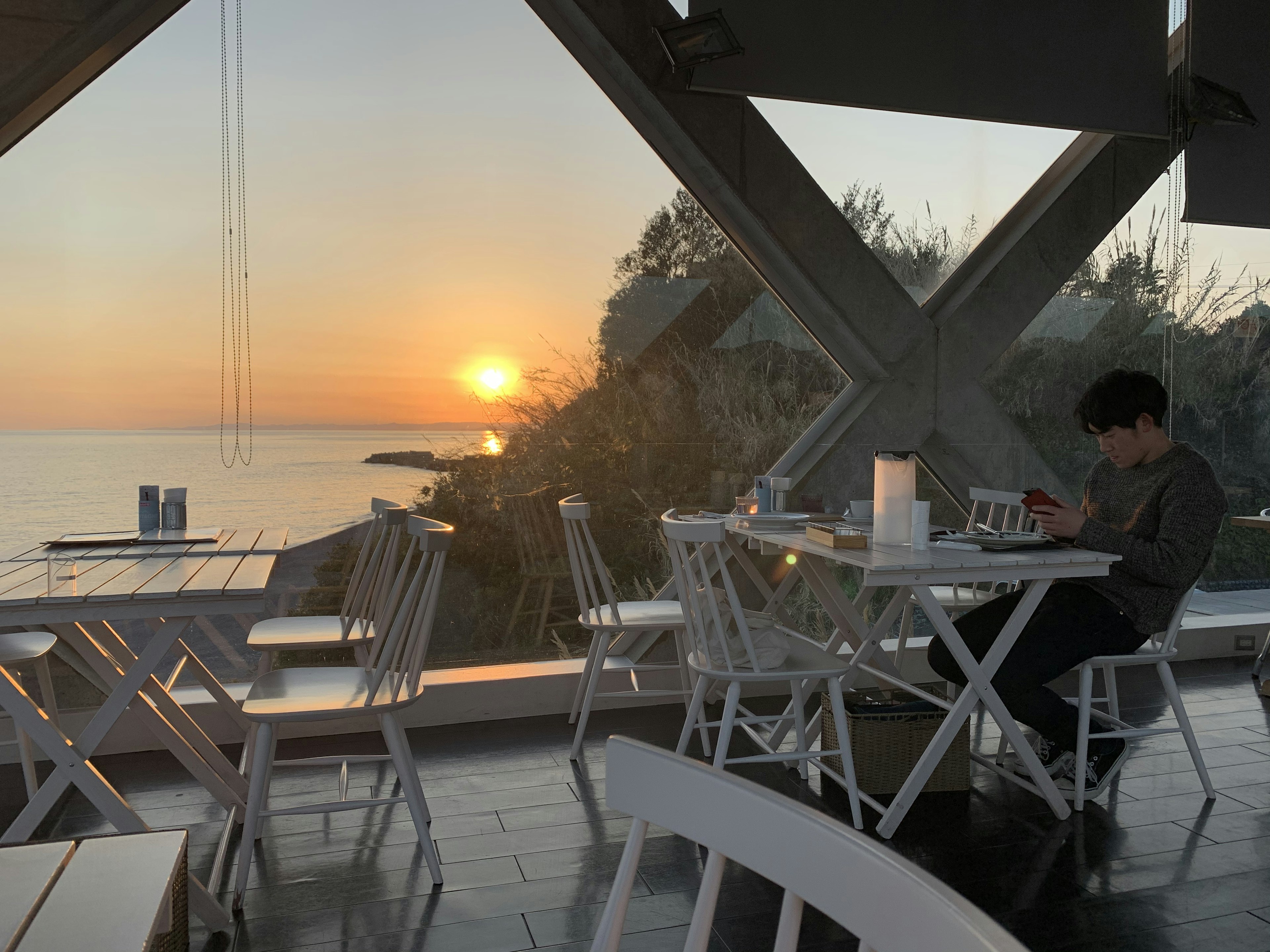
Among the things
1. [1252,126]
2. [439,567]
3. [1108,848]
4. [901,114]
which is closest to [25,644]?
[439,567]

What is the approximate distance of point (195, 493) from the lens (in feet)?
12.2

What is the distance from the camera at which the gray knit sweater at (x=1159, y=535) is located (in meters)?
2.90

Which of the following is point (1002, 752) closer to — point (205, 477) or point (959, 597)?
point (959, 597)

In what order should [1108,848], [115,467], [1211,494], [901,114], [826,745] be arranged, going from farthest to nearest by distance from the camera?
[901,114], [115,467], [826,745], [1211,494], [1108,848]

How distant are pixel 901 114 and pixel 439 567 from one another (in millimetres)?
3271

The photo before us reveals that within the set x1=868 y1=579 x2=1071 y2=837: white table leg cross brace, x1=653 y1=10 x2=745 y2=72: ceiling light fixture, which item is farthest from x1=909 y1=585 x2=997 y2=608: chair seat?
x1=653 y1=10 x2=745 y2=72: ceiling light fixture

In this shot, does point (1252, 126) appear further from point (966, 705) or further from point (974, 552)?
point (966, 705)

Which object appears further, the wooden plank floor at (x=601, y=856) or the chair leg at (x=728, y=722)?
the chair leg at (x=728, y=722)

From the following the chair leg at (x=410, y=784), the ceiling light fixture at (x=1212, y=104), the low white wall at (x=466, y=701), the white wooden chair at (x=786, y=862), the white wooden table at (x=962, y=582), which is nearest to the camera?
the white wooden chair at (x=786, y=862)

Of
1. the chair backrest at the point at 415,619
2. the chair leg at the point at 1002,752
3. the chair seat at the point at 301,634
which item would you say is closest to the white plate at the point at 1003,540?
the chair leg at the point at 1002,752

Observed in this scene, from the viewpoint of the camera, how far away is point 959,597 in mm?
4016

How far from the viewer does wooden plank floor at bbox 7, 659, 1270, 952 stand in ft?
7.55

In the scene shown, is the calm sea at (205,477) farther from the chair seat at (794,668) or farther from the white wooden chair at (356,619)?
the chair seat at (794,668)

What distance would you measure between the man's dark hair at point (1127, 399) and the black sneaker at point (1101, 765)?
103 cm
